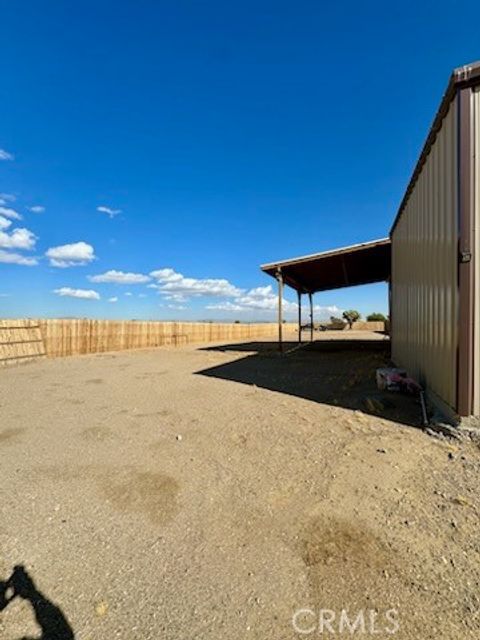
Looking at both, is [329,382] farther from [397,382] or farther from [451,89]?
[451,89]

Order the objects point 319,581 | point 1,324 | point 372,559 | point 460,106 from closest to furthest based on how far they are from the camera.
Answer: point 319,581
point 372,559
point 460,106
point 1,324

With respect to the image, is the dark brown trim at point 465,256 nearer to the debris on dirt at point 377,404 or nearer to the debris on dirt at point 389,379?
the debris on dirt at point 377,404

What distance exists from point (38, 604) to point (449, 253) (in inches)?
177

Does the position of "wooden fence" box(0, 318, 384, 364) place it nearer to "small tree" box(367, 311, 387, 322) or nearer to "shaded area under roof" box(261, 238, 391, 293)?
"shaded area under roof" box(261, 238, 391, 293)

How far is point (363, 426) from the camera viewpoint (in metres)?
4.11

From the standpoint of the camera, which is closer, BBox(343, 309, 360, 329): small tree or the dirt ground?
the dirt ground

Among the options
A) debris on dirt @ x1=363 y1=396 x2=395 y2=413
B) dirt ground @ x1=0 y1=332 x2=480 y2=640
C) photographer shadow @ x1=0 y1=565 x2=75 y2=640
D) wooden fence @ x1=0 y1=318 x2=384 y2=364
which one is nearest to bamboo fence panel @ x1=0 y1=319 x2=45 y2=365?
wooden fence @ x1=0 y1=318 x2=384 y2=364

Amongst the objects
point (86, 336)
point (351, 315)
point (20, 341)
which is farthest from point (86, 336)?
point (351, 315)

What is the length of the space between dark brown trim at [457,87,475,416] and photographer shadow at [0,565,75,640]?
3.59m

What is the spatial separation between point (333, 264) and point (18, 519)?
41.9 feet

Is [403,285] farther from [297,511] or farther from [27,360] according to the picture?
[27,360]

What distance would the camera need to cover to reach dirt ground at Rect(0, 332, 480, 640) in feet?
5.46

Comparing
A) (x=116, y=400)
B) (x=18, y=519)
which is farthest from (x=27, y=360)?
(x=18, y=519)

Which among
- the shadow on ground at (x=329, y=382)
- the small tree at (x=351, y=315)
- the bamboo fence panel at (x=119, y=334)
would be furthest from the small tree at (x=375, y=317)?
the shadow on ground at (x=329, y=382)
